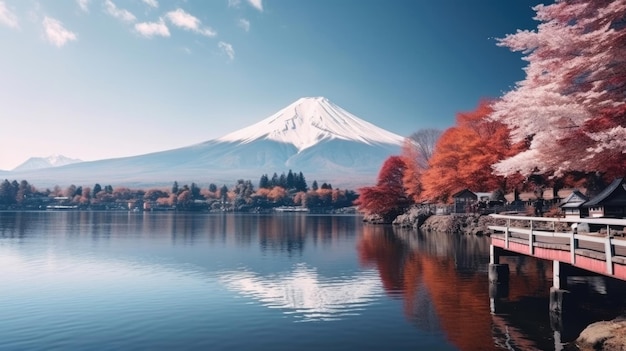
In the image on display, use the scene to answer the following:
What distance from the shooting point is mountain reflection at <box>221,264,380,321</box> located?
19227mm

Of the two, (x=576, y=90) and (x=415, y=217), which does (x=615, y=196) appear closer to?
(x=576, y=90)

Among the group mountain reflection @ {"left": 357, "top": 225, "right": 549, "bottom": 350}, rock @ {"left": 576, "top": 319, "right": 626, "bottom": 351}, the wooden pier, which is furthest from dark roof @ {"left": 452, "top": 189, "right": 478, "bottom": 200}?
rock @ {"left": 576, "top": 319, "right": 626, "bottom": 351}

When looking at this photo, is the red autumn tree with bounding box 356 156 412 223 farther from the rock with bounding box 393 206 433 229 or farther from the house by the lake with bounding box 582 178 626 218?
the house by the lake with bounding box 582 178 626 218

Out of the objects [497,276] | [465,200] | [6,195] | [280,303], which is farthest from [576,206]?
[6,195]

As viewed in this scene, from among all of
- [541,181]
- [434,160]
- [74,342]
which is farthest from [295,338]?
[434,160]

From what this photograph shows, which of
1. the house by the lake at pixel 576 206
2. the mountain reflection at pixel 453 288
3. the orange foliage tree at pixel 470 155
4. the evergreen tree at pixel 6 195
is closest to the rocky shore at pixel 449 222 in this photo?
the orange foliage tree at pixel 470 155

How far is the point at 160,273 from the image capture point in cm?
2878

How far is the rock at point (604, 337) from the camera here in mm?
12625

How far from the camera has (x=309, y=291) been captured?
75.7 ft

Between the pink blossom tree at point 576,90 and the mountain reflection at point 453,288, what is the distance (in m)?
6.21

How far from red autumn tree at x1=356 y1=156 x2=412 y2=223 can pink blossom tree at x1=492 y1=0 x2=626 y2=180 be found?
63325mm

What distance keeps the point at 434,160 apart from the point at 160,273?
46751 mm

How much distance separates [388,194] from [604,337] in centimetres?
6955

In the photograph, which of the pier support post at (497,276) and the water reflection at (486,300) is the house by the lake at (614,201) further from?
the pier support post at (497,276)
